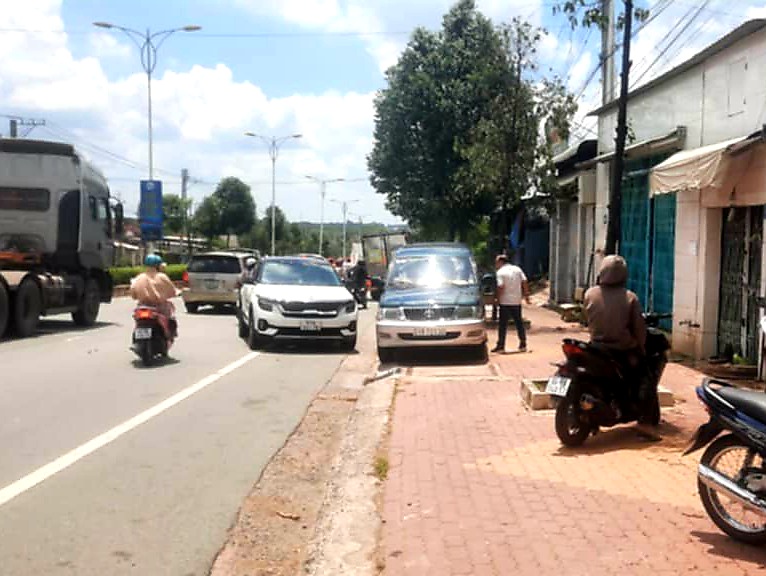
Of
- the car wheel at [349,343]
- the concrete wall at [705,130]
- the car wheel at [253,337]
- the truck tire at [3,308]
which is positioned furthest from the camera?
the truck tire at [3,308]

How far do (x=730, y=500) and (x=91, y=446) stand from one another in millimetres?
5344

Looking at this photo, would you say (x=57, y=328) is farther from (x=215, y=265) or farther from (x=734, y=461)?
(x=734, y=461)

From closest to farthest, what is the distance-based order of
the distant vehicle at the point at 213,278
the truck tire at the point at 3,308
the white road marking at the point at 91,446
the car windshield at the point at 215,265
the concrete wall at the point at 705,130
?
the white road marking at the point at 91,446
the concrete wall at the point at 705,130
the truck tire at the point at 3,308
the distant vehicle at the point at 213,278
the car windshield at the point at 215,265

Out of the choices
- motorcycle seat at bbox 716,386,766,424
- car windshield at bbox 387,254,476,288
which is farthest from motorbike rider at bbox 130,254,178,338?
motorcycle seat at bbox 716,386,766,424

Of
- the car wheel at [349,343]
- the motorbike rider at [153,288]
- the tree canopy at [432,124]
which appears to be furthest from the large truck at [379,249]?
the motorbike rider at [153,288]

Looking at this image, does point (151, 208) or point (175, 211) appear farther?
point (175, 211)

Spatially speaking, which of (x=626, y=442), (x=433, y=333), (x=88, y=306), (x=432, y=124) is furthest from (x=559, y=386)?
(x=432, y=124)

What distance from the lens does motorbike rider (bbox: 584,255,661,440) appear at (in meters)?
7.45

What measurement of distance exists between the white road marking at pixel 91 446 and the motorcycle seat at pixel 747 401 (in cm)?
476

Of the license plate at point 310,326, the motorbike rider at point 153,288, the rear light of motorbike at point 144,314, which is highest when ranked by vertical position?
the motorbike rider at point 153,288

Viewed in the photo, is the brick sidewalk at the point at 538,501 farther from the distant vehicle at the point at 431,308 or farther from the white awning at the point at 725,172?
the distant vehicle at the point at 431,308

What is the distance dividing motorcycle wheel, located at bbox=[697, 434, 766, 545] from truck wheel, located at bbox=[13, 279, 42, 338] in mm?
14307

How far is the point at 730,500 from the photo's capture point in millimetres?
4988

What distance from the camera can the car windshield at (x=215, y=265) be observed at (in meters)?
24.4
